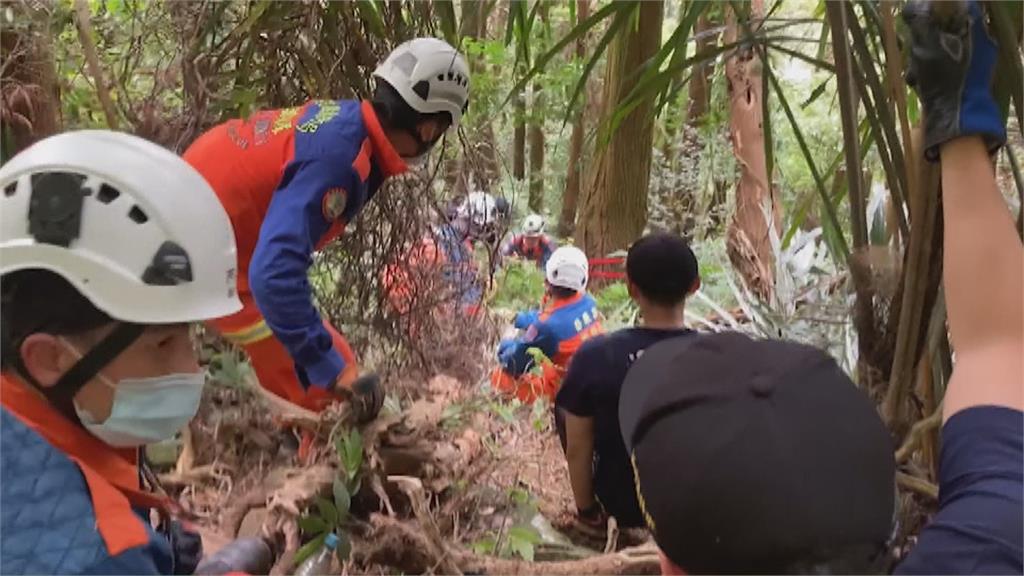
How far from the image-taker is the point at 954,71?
0.90m

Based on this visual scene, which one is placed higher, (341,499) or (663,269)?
(663,269)

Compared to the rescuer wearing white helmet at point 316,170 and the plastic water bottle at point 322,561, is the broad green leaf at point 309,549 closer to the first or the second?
the plastic water bottle at point 322,561

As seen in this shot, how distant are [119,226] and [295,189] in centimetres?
104

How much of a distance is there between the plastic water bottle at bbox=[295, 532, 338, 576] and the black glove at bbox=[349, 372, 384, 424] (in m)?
0.31

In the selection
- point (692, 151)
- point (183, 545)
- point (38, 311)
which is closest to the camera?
point (38, 311)

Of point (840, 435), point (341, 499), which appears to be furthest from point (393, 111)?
point (840, 435)

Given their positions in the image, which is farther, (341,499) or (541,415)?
(541,415)

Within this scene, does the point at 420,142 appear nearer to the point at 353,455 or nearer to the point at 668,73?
the point at 353,455

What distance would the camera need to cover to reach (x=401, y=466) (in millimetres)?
2383

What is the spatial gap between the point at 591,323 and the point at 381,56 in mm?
1783

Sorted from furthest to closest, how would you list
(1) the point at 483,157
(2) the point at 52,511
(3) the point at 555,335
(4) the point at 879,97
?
(3) the point at 555,335, (1) the point at 483,157, (4) the point at 879,97, (2) the point at 52,511

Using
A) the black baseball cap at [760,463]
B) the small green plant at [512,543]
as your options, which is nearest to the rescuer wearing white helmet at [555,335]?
the small green plant at [512,543]

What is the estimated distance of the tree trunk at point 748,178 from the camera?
190 inches

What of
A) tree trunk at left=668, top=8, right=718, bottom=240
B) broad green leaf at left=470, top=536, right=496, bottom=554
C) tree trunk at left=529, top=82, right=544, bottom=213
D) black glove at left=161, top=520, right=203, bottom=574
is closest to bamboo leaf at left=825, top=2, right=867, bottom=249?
black glove at left=161, top=520, right=203, bottom=574
